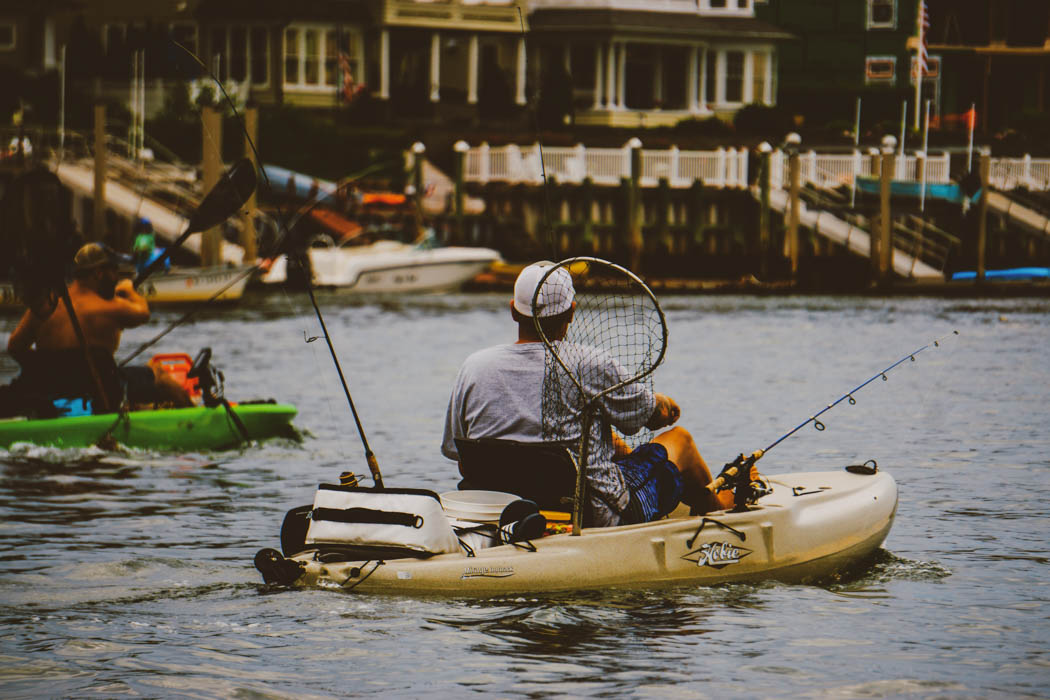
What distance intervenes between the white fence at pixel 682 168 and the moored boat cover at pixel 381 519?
3200cm

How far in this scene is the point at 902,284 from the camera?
3900 cm

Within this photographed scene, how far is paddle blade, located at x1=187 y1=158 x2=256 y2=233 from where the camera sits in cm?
1347

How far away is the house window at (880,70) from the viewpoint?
181 ft

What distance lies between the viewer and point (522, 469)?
8.40 meters

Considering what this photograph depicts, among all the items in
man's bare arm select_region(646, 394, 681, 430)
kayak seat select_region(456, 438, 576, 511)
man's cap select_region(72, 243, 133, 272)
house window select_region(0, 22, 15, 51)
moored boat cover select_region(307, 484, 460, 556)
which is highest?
house window select_region(0, 22, 15, 51)

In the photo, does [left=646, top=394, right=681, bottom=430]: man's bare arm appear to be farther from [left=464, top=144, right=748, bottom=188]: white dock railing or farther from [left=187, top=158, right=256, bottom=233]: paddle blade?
[left=464, top=144, right=748, bottom=188]: white dock railing

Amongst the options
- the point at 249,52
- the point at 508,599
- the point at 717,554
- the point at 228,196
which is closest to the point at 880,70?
the point at 249,52

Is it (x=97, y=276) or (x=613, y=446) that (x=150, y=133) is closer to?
(x=97, y=276)

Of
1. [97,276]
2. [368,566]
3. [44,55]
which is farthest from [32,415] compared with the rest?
[44,55]

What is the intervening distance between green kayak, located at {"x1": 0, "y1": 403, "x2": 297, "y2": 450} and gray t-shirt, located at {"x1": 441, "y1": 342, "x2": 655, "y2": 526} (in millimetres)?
6560

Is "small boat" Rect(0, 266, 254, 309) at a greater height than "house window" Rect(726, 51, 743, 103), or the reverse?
"house window" Rect(726, 51, 743, 103)

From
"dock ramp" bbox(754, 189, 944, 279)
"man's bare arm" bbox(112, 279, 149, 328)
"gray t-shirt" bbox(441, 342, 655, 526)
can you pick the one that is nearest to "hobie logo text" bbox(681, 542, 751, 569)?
"gray t-shirt" bbox(441, 342, 655, 526)

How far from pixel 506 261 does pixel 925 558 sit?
31.3 m

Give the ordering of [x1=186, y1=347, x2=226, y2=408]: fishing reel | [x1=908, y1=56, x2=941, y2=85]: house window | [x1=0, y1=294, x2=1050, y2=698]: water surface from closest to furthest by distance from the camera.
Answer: [x1=0, y1=294, x2=1050, y2=698]: water surface
[x1=186, y1=347, x2=226, y2=408]: fishing reel
[x1=908, y1=56, x2=941, y2=85]: house window
